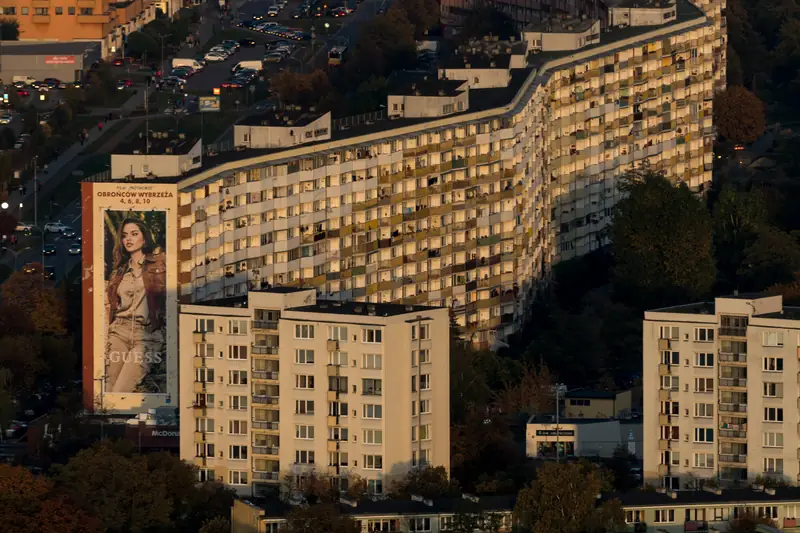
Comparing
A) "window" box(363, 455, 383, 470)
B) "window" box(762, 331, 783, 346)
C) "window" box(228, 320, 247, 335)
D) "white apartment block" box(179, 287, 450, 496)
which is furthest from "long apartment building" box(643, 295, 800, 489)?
"window" box(228, 320, 247, 335)

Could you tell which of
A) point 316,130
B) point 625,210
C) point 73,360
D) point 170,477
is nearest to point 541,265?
point 625,210

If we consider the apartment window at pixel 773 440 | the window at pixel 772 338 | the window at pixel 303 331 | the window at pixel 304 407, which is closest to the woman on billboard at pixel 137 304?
the window at pixel 304 407

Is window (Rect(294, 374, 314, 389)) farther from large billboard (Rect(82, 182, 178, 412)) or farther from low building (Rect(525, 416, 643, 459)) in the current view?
large billboard (Rect(82, 182, 178, 412))

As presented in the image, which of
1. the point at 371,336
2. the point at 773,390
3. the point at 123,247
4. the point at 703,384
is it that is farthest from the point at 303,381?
the point at 773,390

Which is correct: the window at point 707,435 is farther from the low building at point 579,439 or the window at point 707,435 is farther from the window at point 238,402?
the window at point 238,402

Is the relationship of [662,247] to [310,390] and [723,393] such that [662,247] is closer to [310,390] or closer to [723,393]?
[723,393]

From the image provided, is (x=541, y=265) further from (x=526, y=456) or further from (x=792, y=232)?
(x=526, y=456)
